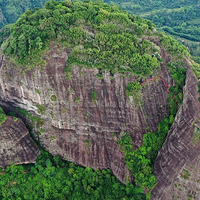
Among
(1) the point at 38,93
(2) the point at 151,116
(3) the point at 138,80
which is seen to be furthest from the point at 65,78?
(2) the point at 151,116

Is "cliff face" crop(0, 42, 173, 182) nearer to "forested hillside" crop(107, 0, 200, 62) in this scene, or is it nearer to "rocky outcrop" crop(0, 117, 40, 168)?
"rocky outcrop" crop(0, 117, 40, 168)

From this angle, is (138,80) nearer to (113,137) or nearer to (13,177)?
(113,137)

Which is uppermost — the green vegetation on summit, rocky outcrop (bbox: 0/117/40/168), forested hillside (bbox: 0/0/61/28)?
the green vegetation on summit

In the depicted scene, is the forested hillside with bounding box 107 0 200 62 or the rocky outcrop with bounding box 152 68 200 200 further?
the forested hillside with bounding box 107 0 200 62

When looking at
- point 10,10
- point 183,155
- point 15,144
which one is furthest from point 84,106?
point 10,10

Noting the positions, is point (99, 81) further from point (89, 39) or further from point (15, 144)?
point (15, 144)

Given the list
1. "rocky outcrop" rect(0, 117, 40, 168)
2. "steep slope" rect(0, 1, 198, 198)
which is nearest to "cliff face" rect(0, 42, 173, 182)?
"steep slope" rect(0, 1, 198, 198)

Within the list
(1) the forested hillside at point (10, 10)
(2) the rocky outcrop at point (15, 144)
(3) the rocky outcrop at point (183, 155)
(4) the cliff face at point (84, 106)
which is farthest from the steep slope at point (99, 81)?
(1) the forested hillside at point (10, 10)
